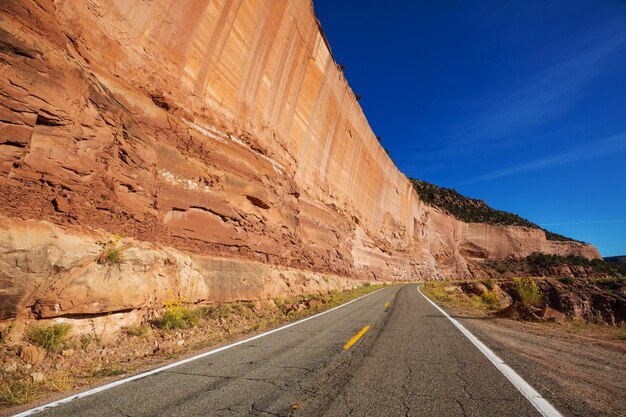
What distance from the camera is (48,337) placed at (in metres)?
5.70

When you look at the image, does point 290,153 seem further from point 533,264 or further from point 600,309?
point 533,264

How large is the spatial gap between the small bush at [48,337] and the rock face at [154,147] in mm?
355

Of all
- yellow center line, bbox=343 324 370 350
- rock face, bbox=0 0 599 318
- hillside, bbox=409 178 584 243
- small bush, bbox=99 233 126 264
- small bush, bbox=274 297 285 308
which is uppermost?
hillside, bbox=409 178 584 243

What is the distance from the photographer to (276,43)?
19.6 m

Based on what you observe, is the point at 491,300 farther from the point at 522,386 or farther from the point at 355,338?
the point at 522,386

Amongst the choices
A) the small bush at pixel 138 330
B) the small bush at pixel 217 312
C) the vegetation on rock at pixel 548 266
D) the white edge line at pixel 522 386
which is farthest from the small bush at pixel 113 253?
the vegetation on rock at pixel 548 266

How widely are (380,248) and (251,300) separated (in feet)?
108

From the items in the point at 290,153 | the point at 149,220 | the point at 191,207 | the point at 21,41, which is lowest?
the point at 149,220

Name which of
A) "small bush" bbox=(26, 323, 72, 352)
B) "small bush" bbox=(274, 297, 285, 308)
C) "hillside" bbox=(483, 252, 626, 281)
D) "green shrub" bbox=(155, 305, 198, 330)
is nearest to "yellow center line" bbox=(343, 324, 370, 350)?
"green shrub" bbox=(155, 305, 198, 330)

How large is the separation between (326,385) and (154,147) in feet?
A: 30.9

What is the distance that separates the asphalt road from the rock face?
11.7 feet

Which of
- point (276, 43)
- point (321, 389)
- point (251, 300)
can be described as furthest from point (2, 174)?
point (276, 43)

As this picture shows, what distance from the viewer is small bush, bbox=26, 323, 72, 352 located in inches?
219

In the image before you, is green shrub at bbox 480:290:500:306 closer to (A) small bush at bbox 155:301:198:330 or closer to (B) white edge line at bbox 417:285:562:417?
(B) white edge line at bbox 417:285:562:417
